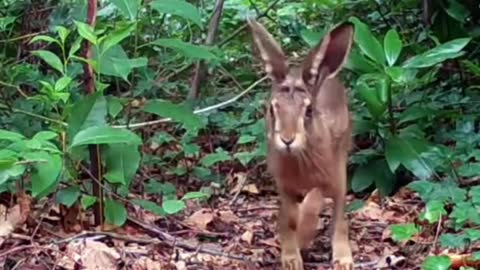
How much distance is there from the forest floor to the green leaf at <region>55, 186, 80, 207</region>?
151 millimetres

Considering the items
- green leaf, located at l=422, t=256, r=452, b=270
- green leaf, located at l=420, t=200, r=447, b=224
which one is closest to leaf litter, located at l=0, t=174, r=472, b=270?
green leaf, located at l=420, t=200, r=447, b=224

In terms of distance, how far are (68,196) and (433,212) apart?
65.3 inches

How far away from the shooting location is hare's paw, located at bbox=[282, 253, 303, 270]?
5.32 metres

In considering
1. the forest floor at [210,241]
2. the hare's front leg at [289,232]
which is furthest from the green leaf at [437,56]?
the hare's front leg at [289,232]

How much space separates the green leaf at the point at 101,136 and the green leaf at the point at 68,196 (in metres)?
0.50

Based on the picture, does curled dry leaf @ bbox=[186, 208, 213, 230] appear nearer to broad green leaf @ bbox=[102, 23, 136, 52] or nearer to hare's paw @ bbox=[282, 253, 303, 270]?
hare's paw @ bbox=[282, 253, 303, 270]

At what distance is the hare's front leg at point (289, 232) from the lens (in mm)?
5332

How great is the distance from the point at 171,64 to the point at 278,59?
9.79 feet

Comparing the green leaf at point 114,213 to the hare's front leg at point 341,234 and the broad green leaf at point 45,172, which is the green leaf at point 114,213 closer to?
the broad green leaf at point 45,172

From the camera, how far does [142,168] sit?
6.64 metres

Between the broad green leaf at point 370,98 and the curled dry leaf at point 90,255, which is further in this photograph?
the broad green leaf at point 370,98

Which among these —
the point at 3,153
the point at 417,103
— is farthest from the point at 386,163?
the point at 3,153

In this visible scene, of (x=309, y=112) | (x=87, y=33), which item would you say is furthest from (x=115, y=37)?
(x=309, y=112)

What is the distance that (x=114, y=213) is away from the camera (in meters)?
5.52
